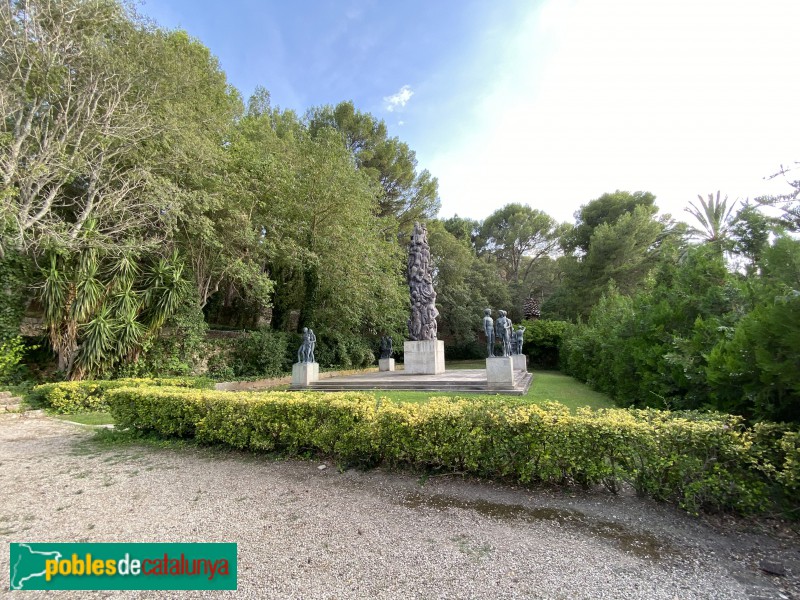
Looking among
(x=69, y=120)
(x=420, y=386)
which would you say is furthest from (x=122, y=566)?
(x=69, y=120)

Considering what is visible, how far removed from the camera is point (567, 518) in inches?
105

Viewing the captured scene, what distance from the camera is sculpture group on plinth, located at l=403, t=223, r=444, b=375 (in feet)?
43.3

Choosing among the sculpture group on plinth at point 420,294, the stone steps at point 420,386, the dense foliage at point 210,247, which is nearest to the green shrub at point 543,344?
the dense foliage at point 210,247

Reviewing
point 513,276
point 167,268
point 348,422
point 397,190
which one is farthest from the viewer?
point 513,276

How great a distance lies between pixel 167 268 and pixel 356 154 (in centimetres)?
1272

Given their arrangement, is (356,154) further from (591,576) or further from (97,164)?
(591,576)

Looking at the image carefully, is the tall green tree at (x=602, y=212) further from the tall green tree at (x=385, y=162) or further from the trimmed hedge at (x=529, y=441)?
the trimmed hedge at (x=529, y=441)

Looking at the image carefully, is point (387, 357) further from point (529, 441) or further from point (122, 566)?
point (122, 566)

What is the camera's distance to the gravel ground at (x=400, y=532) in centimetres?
194

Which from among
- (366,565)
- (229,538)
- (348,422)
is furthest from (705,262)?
(229,538)

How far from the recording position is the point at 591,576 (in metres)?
1.99

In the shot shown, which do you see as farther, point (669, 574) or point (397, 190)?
point (397, 190)

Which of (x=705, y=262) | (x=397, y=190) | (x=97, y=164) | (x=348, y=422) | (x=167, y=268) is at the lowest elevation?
(x=348, y=422)

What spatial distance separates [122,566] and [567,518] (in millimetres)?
2928
